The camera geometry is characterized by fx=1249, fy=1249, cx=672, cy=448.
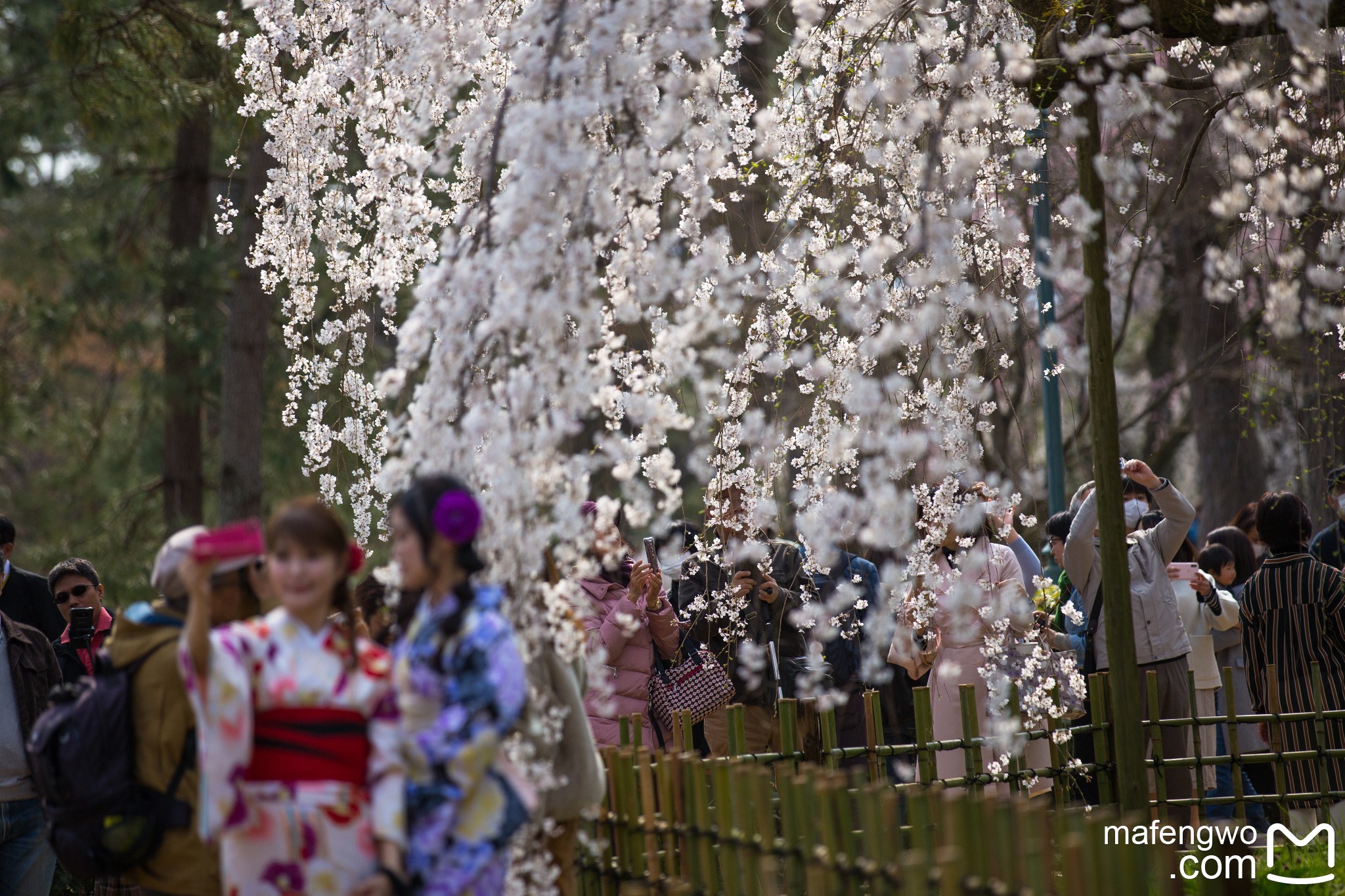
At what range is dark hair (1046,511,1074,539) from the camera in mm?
5664

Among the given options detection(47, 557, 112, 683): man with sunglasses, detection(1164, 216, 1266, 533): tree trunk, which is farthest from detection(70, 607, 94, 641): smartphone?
detection(1164, 216, 1266, 533): tree trunk

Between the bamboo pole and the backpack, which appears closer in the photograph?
the backpack

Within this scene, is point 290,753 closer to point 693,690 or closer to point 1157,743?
point 693,690

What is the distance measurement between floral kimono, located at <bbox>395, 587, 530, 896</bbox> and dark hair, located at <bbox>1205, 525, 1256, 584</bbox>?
4923mm

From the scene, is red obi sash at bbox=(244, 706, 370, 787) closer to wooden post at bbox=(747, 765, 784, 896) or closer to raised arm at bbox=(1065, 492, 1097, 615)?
wooden post at bbox=(747, 765, 784, 896)

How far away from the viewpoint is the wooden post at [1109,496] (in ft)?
12.9

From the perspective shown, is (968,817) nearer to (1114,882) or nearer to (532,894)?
(1114,882)

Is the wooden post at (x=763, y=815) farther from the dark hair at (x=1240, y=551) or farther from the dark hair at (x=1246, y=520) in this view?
the dark hair at (x=1246, y=520)

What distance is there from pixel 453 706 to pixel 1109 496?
2454 millimetres

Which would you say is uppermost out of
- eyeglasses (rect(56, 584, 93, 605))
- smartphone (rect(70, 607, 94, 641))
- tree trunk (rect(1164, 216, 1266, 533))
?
tree trunk (rect(1164, 216, 1266, 533))

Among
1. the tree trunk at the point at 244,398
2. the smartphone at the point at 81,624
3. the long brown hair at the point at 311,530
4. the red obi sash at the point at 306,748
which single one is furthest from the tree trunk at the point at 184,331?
the red obi sash at the point at 306,748

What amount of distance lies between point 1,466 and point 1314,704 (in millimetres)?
16934

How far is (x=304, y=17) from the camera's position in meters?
4.59

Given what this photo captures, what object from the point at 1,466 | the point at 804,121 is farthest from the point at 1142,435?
the point at 1,466
